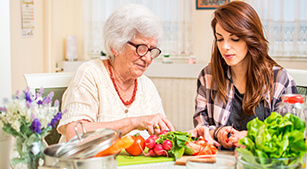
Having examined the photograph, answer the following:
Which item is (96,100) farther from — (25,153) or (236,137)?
(25,153)

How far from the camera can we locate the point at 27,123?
0.98 metres

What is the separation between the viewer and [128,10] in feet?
6.12

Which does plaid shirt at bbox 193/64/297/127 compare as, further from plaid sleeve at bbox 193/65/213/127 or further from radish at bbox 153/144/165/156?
radish at bbox 153/144/165/156

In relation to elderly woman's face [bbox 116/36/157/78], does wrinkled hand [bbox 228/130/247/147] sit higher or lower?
lower

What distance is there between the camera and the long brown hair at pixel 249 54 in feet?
5.81

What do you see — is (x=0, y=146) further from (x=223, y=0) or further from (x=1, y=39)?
(x=223, y=0)

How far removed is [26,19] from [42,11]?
0.29 meters

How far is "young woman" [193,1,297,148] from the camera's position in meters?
1.78

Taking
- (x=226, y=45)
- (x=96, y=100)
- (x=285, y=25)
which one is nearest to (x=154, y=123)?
(x=96, y=100)

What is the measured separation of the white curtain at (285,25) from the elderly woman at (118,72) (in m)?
2.13

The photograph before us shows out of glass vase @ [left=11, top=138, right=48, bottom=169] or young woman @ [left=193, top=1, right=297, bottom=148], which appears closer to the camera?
glass vase @ [left=11, top=138, right=48, bottom=169]

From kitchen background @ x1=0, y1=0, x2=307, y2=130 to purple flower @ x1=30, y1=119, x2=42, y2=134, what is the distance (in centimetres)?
261

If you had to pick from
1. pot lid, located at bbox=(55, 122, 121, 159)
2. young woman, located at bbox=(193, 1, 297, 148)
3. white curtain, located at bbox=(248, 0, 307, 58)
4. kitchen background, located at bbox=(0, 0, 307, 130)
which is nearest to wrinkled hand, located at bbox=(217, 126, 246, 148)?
young woman, located at bbox=(193, 1, 297, 148)

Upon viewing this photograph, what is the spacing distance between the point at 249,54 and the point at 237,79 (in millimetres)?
150
